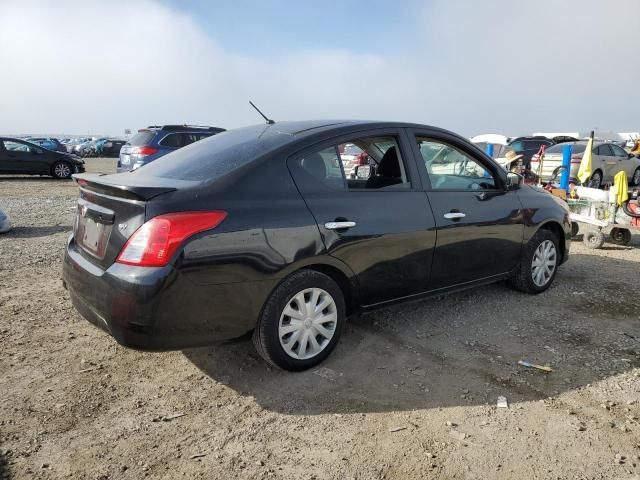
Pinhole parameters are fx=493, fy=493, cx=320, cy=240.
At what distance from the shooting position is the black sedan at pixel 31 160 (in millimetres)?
17031

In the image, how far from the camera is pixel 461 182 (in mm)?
4184

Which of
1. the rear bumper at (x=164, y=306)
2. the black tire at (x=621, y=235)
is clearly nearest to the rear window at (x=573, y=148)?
the black tire at (x=621, y=235)

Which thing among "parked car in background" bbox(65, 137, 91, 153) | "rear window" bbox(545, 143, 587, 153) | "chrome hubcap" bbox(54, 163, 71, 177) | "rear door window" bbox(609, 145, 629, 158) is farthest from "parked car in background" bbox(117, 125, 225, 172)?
"parked car in background" bbox(65, 137, 91, 153)

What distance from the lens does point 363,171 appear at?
4031 mm

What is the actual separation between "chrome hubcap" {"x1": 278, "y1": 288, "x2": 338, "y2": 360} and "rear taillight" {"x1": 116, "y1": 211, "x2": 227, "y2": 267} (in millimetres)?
811

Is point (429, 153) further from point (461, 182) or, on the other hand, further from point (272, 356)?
point (272, 356)

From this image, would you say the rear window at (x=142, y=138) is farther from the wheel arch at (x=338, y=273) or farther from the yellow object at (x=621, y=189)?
the wheel arch at (x=338, y=273)

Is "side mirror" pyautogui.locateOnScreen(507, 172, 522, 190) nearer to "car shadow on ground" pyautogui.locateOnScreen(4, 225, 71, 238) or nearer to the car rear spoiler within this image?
the car rear spoiler

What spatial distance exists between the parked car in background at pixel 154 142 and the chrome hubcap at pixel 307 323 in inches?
387

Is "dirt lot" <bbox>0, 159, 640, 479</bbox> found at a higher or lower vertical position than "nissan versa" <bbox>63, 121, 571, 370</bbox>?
lower

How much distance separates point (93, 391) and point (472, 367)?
8.16 feet

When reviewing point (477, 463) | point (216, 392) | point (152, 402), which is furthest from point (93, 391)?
point (477, 463)

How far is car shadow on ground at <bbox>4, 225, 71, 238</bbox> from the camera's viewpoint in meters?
7.49

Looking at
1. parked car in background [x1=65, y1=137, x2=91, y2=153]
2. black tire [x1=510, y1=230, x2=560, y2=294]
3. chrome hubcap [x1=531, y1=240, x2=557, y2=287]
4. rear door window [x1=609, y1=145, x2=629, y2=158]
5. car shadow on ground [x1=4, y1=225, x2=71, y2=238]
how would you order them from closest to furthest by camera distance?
black tire [x1=510, y1=230, x2=560, y2=294] → chrome hubcap [x1=531, y1=240, x2=557, y2=287] → car shadow on ground [x1=4, y1=225, x2=71, y2=238] → rear door window [x1=609, y1=145, x2=629, y2=158] → parked car in background [x1=65, y1=137, x2=91, y2=153]
